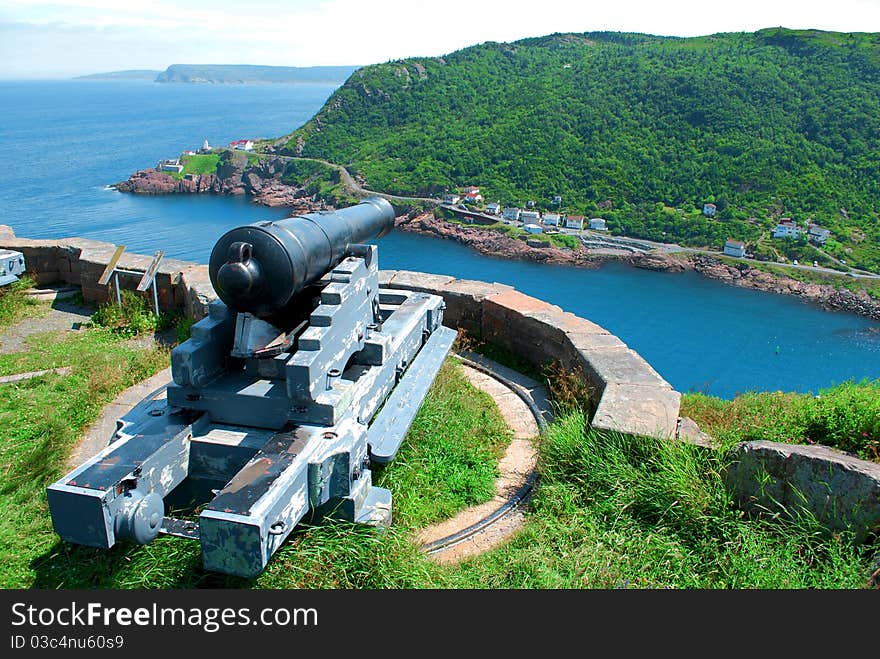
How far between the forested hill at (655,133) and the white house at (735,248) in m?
1.22

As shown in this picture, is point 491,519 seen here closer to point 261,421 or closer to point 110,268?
point 261,421

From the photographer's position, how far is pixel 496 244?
176ft

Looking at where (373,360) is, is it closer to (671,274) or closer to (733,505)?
(733,505)

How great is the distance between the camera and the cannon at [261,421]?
2490 mm

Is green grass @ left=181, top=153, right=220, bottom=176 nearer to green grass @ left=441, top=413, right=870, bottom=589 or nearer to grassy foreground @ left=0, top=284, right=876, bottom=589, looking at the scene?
grassy foreground @ left=0, top=284, right=876, bottom=589

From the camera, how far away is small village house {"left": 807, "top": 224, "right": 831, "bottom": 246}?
2063 inches

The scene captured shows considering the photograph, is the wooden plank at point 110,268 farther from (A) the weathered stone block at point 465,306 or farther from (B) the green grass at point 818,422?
(B) the green grass at point 818,422

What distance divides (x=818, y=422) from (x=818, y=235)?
189ft

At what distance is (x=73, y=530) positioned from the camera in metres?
2.51

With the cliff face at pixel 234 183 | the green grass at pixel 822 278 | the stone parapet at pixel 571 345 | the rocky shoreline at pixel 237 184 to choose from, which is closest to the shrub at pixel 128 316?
the stone parapet at pixel 571 345

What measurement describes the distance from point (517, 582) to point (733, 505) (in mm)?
1038

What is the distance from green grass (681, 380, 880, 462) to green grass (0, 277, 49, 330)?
20.1ft

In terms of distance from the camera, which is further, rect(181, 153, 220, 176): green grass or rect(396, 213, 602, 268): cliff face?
rect(181, 153, 220, 176): green grass

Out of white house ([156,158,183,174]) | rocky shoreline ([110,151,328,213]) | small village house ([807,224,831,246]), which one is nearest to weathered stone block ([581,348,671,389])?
rocky shoreline ([110,151,328,213])
